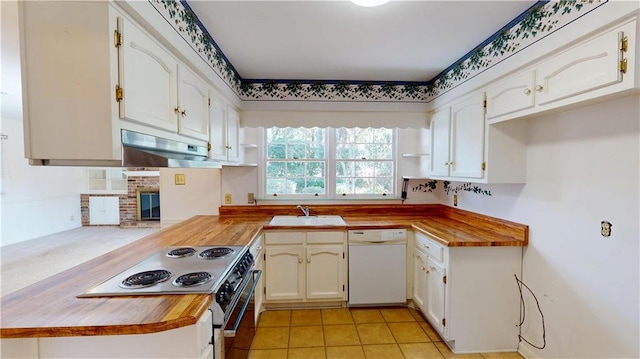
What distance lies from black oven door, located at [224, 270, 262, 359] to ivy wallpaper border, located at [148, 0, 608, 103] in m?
1.64

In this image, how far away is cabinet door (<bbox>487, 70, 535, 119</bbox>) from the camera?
1.70 meters

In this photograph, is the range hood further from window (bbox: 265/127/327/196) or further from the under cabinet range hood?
window (bbox: 265/127/327/196)

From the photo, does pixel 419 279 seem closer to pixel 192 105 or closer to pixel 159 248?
pixel 159 248

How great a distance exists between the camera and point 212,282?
1.30 meters

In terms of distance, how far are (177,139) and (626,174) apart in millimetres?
2459

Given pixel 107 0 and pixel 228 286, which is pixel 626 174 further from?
pixel 107 0

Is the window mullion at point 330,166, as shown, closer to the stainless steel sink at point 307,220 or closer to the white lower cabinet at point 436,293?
the stainless steel sink at point 307,220

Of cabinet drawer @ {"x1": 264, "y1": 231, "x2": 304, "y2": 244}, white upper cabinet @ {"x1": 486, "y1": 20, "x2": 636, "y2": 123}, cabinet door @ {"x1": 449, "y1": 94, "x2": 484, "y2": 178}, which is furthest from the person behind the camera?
cabinet drawer @ {"x1": 264, "y1": 231, "x2": 304, "y2": 244}

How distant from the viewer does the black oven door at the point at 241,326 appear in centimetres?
140

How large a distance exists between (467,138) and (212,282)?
2223 mm

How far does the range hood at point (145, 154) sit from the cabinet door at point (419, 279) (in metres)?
2.08

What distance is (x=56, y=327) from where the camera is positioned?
3.01 feet

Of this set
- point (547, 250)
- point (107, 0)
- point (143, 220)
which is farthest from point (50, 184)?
point (547, 250)

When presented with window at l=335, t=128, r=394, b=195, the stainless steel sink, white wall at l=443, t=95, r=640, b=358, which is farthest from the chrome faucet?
white wall at l=443, t=95, r=640, b=358
